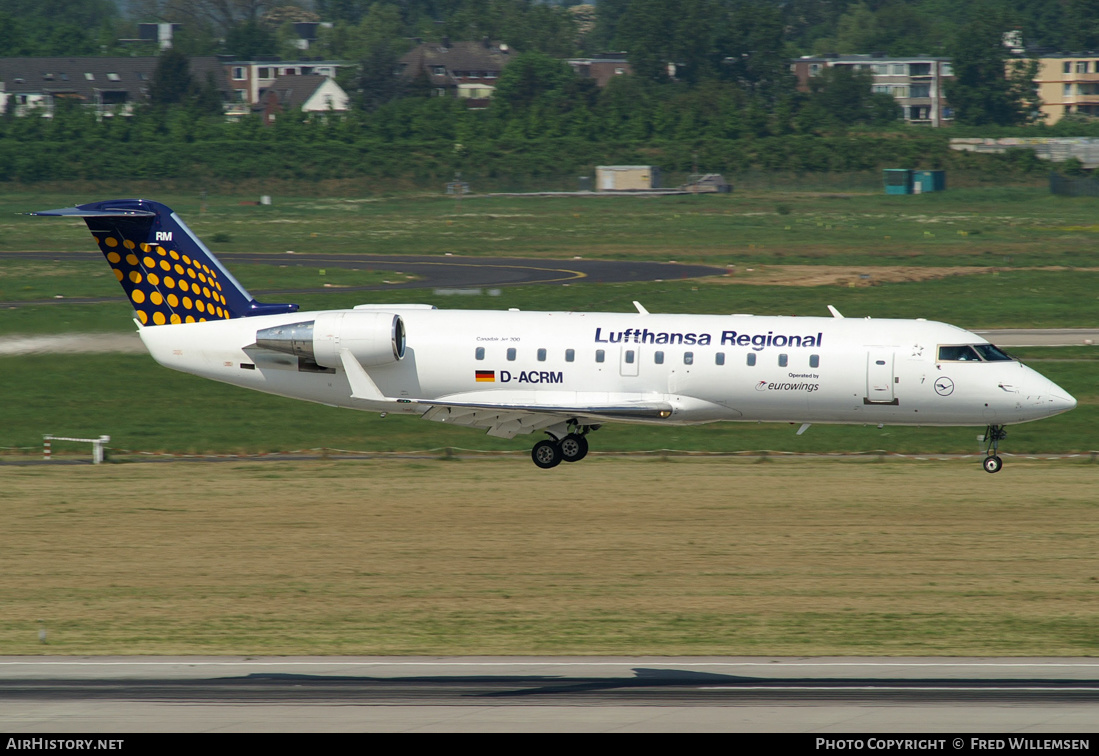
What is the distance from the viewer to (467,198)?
143250 mm

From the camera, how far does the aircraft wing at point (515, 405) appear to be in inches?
1608

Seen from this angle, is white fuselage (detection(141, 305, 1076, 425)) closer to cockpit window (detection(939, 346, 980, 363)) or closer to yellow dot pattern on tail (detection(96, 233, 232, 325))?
cockpit window (detection(939, 346, 980, 363))

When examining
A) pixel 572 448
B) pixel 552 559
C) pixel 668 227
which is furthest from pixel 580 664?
pixel 668 227

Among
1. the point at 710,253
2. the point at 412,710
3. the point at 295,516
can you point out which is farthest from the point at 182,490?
the point at 710,253

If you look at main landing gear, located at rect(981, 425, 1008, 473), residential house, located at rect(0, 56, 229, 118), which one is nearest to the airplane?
main landing gear, located at rect(981, 425, 1008, 473)

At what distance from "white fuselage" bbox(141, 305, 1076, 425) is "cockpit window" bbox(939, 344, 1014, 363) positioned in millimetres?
139

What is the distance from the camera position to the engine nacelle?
40844 millimetres

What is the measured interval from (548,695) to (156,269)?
74.8ft

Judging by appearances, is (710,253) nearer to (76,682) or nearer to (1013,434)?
(1013,434)

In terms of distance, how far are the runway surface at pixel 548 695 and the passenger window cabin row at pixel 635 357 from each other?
41.8ft

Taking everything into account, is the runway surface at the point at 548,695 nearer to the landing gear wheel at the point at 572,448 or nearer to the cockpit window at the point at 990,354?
the cockpit window at the point at 990,354

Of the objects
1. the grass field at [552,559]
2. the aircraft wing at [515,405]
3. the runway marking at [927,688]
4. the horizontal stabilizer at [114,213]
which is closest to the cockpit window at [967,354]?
the grass field at [552,559]

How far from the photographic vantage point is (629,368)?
41125mm
